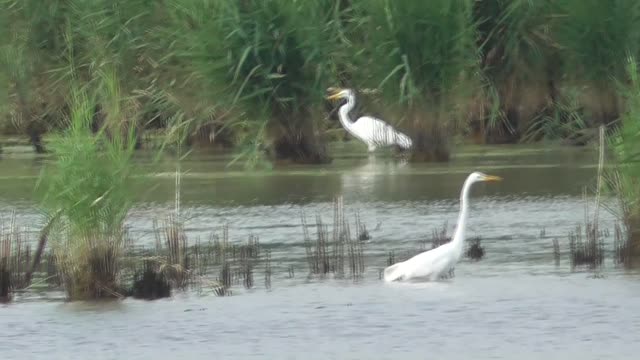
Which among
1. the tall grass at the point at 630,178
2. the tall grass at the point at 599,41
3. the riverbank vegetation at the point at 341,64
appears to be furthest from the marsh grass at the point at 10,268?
the tall grass at the point at 599,41

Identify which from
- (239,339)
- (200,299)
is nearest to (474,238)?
(200,299)

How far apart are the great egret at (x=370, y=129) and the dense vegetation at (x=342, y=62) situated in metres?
0.14

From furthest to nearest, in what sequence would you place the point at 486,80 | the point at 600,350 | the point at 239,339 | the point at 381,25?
the point at 486,80 → the point at 381,25 → the point at 239,339 → the point at 600,350

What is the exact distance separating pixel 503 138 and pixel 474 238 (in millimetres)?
10277

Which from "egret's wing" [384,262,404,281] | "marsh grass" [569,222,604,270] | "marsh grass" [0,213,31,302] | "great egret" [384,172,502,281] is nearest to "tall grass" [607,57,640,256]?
"marsh grass" [569,222,604,270]

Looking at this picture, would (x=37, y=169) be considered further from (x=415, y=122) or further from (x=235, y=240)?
(x=235, y=240)

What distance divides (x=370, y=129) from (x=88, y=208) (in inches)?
433

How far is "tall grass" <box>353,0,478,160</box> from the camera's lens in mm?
20312

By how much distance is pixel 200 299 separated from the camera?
37.9 feet

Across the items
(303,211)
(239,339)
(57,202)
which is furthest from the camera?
(303,211)

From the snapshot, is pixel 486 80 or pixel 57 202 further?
pixel 486 80

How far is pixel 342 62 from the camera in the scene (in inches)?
838

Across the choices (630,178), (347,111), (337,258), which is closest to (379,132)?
(347,111)

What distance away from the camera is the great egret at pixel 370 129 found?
21.3m
